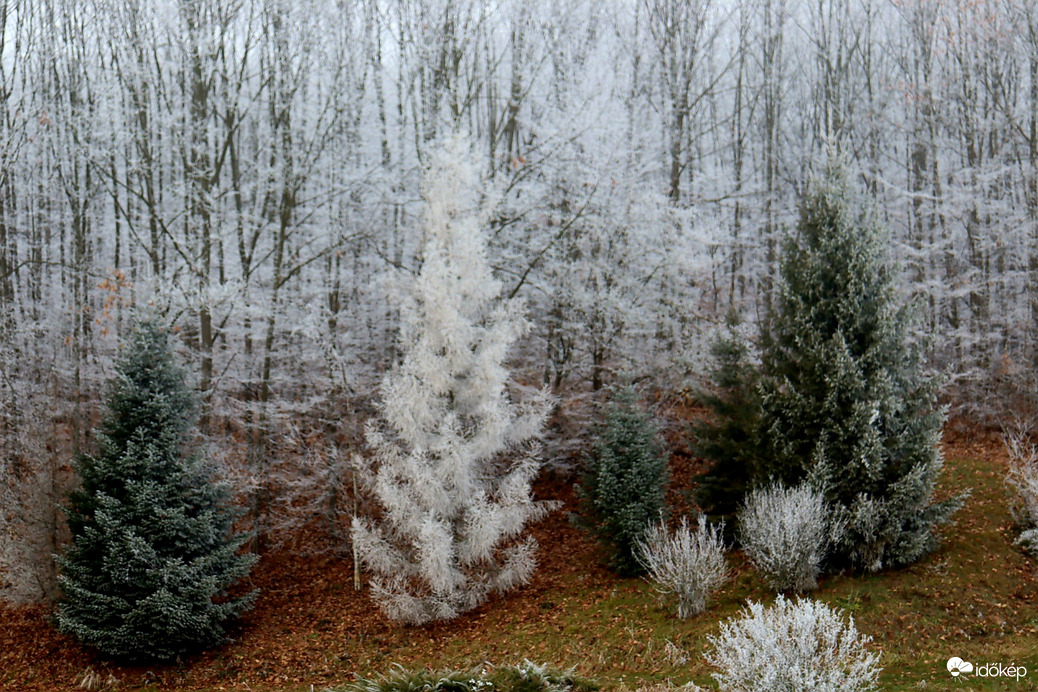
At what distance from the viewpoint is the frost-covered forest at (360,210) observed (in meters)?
15.0

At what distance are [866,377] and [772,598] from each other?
3.27 metres

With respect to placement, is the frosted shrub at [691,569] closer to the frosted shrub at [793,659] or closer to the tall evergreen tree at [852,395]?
the tall evergreen tree at [852,395]

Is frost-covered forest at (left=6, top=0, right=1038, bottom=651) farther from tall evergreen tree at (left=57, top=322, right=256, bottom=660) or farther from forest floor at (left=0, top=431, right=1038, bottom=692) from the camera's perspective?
forest floor at (left=0, top=431, right=1038, bottom=692)

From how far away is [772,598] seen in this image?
10.3 m

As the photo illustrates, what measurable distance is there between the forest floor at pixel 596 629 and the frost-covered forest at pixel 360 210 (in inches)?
101

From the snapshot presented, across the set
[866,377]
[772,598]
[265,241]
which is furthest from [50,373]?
[866,377]

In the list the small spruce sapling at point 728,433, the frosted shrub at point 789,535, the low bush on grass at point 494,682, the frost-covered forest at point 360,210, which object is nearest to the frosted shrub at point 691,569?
the frosted shrub at point 789,535

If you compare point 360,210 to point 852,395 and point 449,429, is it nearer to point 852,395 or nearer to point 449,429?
point 449,429

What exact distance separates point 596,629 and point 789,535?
3.08 metres

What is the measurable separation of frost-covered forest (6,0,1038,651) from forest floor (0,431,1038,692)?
8.39 ft

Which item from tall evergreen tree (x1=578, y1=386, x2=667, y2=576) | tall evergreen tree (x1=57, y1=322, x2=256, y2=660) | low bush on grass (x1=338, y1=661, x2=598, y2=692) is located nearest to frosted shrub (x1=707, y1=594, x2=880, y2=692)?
low bush on grass (x1=338, y1=661, x2=598, y2=692)

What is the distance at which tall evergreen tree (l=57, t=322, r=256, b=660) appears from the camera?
11047 mm

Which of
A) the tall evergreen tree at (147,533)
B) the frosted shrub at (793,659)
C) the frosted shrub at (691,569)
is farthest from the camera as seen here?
A: the tall evergreen tree at (147,533)

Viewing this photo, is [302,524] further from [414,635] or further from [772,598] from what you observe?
[772,598]
